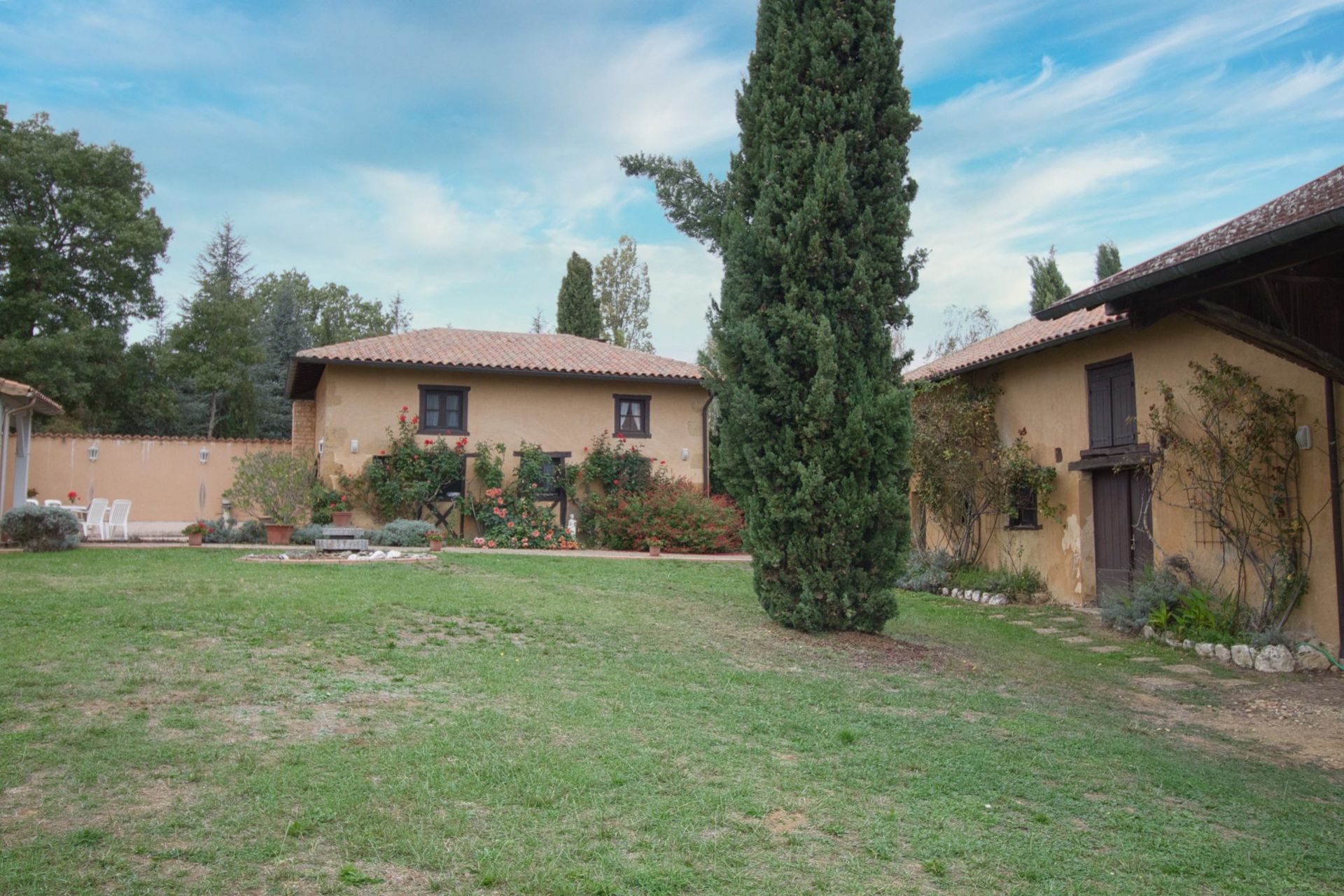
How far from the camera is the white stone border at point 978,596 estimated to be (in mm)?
13578

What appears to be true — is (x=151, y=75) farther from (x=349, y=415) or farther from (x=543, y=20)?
(x=349, y=415)

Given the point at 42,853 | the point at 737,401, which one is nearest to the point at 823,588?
the point at 737,401

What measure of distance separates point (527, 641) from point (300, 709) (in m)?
2.70

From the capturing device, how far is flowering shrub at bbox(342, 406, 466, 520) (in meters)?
18.6

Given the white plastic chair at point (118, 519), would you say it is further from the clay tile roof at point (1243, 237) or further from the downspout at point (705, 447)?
the clay tile roof at point (1243, 237)

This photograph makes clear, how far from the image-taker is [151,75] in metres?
11.7

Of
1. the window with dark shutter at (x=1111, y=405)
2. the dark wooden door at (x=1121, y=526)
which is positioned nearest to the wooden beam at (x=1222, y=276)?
the window with dark shutter at (x=1111, y=405)

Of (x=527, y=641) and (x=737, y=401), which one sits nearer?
(x=527, y=641)

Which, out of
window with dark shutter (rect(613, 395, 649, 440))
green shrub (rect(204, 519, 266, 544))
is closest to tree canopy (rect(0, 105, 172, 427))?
green shrub (rect(204, 519, 266, 544))

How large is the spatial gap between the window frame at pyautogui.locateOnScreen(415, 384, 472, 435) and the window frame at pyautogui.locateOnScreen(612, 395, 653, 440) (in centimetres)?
328

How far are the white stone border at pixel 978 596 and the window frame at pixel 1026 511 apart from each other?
1254 millimetres

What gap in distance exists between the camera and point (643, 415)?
834 inches

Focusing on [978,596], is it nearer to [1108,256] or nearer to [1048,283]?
[1048,283]

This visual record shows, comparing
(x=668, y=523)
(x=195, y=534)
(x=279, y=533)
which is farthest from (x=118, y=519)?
→ (x=668, y=523)
